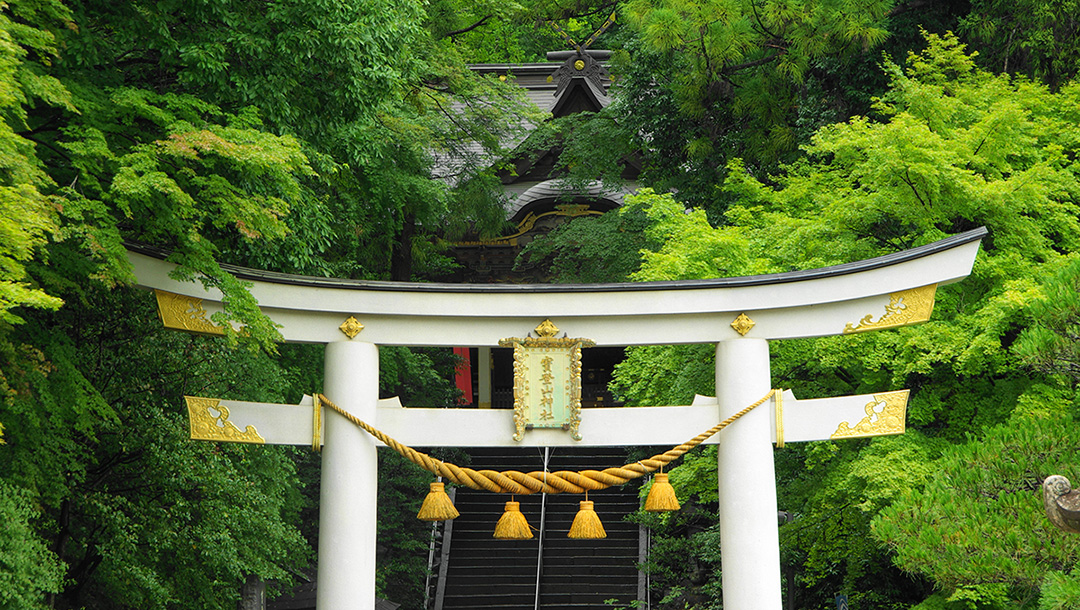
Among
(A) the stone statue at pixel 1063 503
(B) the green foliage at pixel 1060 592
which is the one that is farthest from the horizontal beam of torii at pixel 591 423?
(A) the stone statue at pixel 1063 503

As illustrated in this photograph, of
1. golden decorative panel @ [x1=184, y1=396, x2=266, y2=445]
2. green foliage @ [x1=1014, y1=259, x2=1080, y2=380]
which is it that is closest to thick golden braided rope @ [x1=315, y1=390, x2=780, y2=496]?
golden decorative panel @ [x1=184, y1=396, x2=266, y2=445]

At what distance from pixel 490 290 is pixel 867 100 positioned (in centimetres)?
794

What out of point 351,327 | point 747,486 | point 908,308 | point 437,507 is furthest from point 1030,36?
point 437,507

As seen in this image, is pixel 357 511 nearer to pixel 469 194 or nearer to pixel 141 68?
pixel 141 68

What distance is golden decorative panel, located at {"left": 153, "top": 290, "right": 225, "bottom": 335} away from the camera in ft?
23.4

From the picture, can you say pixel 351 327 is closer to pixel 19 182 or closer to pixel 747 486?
pixel 19 182

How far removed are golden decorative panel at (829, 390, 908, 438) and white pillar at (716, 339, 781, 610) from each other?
613mm

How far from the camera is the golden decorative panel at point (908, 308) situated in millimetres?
7355

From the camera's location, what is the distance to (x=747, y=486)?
7.41 metres

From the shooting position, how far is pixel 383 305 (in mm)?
7410

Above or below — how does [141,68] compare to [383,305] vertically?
above

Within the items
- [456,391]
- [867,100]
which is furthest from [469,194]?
[867,100]

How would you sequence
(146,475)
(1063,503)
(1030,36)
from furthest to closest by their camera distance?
(1030,36)
(146,475)
(1063,503)

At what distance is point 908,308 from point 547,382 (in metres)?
2.70
